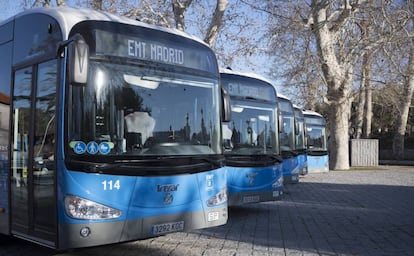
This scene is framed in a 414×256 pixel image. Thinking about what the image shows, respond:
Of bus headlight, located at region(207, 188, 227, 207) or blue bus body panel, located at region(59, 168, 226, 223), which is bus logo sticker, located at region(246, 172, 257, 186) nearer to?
bus headlight, located at region(207, 188, 227, 207)

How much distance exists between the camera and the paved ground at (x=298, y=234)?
26.3 feet

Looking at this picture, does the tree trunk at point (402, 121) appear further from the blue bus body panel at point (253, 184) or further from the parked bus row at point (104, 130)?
the parked bus row at point (104, 130)

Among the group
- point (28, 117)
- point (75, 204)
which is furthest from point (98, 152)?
point (28, 117)

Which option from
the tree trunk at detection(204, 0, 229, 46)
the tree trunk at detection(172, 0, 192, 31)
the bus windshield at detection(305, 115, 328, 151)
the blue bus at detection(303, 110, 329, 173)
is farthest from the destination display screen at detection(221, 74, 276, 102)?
the bus windshield at detection(305, 115, 328, 151)

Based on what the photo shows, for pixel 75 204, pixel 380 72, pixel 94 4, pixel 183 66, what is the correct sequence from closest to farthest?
pixel 75 204 → pixel 183 66 → pixel 94 4 → pixel 380 72

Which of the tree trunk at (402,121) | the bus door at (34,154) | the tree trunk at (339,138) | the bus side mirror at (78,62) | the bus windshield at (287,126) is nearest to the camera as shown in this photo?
the bus side mirror at (78,62)

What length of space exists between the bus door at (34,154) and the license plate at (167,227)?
126 centimetres

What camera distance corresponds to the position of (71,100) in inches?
237

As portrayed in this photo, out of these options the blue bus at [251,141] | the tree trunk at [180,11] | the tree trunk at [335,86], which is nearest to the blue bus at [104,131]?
the blue bus at [251,141]

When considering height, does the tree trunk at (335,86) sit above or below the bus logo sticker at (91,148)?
above

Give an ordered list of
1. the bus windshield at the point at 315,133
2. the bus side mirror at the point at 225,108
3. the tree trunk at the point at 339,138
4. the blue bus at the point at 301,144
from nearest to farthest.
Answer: the bus side mirror at the point at 225,108 → the blue bus at the point at 301,144 → the bus windshield at the point at 315,133 → the tree trunk at the point at 339,138

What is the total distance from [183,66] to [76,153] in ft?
6.78

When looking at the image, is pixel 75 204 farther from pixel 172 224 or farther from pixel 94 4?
pixel 94 4

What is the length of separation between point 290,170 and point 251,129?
579 cm
